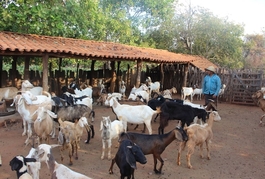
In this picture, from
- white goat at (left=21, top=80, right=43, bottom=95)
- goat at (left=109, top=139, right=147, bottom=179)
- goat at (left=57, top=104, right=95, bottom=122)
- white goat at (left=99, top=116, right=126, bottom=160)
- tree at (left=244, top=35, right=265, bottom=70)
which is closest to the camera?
goat at (left=109, top=139, right=147, bottom=179)

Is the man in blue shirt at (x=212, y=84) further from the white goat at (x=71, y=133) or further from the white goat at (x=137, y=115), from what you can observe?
the white goat at (x=71, y=133)

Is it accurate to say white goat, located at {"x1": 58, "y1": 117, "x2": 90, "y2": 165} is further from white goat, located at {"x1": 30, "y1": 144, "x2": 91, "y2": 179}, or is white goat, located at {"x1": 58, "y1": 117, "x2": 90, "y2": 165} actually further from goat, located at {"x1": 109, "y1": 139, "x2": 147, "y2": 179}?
goat, located at {"x1": 109, "y1": 139, "x2": 147, "y2": 179}

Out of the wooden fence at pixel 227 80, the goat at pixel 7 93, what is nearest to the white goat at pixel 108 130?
the goat at pixel 7 93

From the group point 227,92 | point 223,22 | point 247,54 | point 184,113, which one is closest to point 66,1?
point 184,113

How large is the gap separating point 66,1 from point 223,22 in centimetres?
1829

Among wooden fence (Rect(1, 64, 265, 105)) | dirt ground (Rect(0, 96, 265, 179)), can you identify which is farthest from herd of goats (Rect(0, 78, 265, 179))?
wooden fence (Rect(1, 64, 265, 105))

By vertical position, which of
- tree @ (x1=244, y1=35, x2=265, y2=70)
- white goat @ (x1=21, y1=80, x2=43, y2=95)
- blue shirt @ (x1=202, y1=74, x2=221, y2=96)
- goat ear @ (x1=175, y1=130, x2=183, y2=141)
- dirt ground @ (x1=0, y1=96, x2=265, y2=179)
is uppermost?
tree @ (x1=244, y1=35, x2=265, y2=70)

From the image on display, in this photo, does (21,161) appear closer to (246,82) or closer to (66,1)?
(66,1)

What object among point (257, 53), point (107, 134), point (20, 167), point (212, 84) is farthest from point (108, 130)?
point (257, 53)

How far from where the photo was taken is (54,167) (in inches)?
146

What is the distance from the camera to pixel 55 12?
12438 mm

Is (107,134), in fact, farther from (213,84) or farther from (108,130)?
(213,84)

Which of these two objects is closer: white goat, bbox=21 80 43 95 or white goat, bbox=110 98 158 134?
white goat, bbox=110 98 158 134

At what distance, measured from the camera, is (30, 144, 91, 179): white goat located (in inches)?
137
